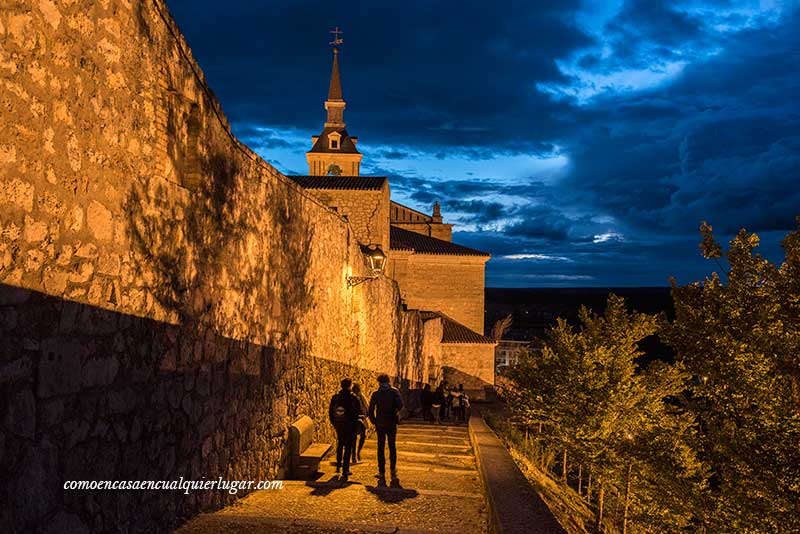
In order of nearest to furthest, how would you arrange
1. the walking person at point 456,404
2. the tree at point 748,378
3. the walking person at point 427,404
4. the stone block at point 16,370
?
1. the stone block at point 16,370
2. the tree at point 748,378
3. the walking person at point 427,404
4. the walking person at point 456,404

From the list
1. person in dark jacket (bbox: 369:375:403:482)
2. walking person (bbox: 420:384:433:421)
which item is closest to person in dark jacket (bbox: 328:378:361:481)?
person in dark jacket (bbox: 369:375:403:482)

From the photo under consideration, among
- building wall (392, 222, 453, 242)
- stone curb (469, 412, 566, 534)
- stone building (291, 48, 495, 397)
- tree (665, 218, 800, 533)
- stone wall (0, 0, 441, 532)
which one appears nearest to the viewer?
stone wall (0, 0, 441, 532)

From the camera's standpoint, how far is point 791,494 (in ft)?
29.7

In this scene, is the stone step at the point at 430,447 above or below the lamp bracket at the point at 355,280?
below

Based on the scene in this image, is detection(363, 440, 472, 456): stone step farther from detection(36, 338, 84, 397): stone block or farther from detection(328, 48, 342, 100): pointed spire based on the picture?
detection(328, 48, 342, 100): pointed spire

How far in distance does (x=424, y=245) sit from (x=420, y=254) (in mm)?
1224

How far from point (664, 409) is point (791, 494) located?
742cm

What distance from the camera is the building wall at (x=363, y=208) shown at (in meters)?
27.2

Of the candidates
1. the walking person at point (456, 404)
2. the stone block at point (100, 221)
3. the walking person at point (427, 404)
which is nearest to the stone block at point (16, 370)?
the stone block at point (100, 221)

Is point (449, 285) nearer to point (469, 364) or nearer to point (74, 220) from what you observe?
point (469, 364)

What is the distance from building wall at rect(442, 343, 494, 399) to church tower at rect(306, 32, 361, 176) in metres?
22.0

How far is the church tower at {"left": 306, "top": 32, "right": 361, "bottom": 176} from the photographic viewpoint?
5247 cm

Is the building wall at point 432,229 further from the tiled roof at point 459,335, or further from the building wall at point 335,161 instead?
the tiled roof at point 459,335

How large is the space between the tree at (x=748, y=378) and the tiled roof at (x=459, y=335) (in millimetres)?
23692
